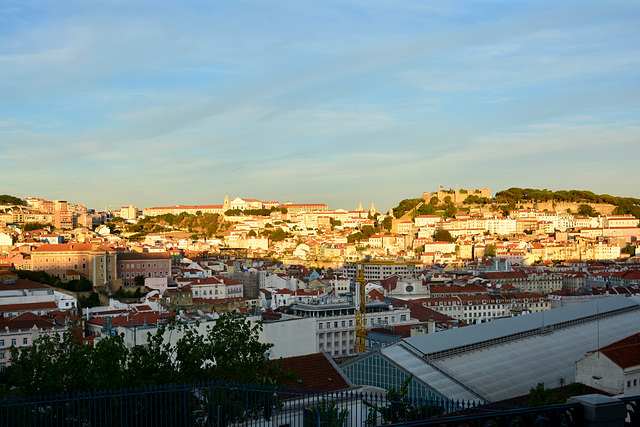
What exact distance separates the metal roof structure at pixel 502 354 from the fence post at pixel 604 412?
1209 cm

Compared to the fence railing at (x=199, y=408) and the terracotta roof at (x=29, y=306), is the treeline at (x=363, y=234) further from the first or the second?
the fence railing at (x=199, y=408)

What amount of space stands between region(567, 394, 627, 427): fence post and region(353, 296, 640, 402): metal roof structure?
12.1m

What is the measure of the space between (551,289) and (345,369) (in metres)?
42.0

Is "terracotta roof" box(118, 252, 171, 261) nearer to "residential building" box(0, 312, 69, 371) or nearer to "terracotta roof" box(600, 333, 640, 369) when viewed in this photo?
"residential building" box(0, 312, 69, 371)

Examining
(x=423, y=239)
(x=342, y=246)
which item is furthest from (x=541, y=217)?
(x=342, y=246)

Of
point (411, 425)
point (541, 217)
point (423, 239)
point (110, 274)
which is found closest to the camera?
point (411, 425)

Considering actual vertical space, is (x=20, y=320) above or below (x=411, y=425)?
below

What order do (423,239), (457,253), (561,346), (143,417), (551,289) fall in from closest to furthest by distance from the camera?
(143,417) < (561,346) < (551,289) < (457,253) < (423,239)

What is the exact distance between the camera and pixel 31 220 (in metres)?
79.1

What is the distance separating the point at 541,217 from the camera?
90.4m

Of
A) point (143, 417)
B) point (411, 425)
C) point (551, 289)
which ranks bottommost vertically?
point (551, 289)

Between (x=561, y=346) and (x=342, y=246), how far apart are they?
5905cm

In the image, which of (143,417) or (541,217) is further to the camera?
(541,217)

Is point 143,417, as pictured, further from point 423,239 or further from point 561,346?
point 423,239
